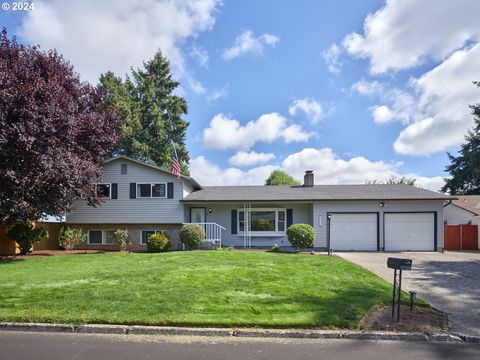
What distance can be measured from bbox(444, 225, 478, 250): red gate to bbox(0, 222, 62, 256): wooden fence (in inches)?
964

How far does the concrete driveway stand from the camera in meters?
7.77

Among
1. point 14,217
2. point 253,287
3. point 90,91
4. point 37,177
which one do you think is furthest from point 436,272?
point 90,91

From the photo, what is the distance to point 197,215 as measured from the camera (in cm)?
2325

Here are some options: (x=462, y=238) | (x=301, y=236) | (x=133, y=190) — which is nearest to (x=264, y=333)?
(x=301, y=236)

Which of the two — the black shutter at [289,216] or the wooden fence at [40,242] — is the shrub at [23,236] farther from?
the black shutter at [289,216]

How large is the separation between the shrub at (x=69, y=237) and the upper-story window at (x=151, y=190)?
3926mm

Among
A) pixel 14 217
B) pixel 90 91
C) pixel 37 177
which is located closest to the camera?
pixel 37 177

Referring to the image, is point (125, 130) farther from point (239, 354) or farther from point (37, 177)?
point (239, 354)

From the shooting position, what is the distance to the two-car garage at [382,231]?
21.0m

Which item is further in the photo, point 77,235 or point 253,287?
point 77,235

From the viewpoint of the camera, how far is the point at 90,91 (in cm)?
2130

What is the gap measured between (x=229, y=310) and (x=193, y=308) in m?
0.72

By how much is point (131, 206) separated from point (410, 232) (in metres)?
15.6

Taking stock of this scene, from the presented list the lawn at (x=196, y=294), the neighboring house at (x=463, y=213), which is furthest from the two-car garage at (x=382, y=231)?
the neighboring house at (x=463, y=213)
